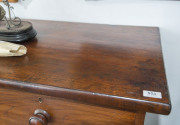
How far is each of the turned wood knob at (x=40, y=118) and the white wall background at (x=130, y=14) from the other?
1.81ft

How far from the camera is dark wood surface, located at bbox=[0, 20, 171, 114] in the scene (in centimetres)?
39

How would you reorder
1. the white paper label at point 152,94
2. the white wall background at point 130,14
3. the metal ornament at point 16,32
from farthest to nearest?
the white wall background at point 130,14 < the metal ornament at point 16,32 < the white paper label at point 152,94

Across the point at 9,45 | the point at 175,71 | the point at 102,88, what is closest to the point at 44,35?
the point at 9,45

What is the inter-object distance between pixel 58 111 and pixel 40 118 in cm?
5

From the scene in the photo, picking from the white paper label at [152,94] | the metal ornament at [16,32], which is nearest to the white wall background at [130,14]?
the metal ornament at [16,32]

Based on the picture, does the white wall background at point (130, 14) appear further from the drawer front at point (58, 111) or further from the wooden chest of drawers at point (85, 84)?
the drawer front at point (58, 111)

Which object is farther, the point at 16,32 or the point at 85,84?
the point at 16,32

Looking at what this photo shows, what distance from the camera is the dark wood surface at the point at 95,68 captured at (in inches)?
15.4

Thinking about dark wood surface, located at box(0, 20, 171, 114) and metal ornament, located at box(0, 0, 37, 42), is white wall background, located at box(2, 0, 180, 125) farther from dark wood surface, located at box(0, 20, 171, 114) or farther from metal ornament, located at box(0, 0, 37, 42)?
metal ornament, located at box(0, 0, 37, 42)

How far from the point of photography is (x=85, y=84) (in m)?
0.42

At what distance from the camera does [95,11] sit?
855 mm

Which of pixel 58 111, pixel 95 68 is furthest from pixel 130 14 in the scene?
pixel 58 111

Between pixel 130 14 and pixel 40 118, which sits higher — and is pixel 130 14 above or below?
above

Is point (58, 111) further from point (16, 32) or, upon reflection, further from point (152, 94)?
point (16, 32)
